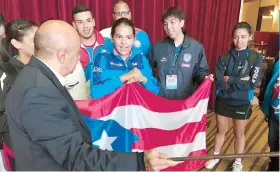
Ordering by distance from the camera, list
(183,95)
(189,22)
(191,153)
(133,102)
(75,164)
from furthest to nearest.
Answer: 1. (189,22)
2. (183,95)
3. (191,153)
4. (133,102)
5. (75,164)

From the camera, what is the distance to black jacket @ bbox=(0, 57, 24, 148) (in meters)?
1.50

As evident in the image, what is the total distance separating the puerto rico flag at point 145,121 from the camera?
1.98 meters

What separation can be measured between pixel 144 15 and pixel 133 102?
78.9 inches

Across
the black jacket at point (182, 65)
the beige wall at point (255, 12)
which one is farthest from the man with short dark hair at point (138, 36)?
the beige wall at point (255, 12)

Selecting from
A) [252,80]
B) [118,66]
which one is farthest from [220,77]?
[118,66]

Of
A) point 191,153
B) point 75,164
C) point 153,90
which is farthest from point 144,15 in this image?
point 75,164

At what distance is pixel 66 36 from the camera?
1068mm

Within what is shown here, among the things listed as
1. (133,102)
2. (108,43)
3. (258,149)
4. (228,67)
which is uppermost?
(108,43)

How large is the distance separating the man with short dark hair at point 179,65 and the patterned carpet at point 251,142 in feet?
2.91

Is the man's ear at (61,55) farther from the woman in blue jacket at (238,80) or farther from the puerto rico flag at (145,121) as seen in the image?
the woman in blue jacket at (238,80)

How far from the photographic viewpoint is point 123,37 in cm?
200

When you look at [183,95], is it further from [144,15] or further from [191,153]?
[144,15]

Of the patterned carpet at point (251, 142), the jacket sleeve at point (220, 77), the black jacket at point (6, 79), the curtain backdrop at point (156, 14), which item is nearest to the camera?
the black jacket at point (6, 79)

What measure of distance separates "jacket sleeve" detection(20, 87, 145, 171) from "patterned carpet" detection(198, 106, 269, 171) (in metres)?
1.90
